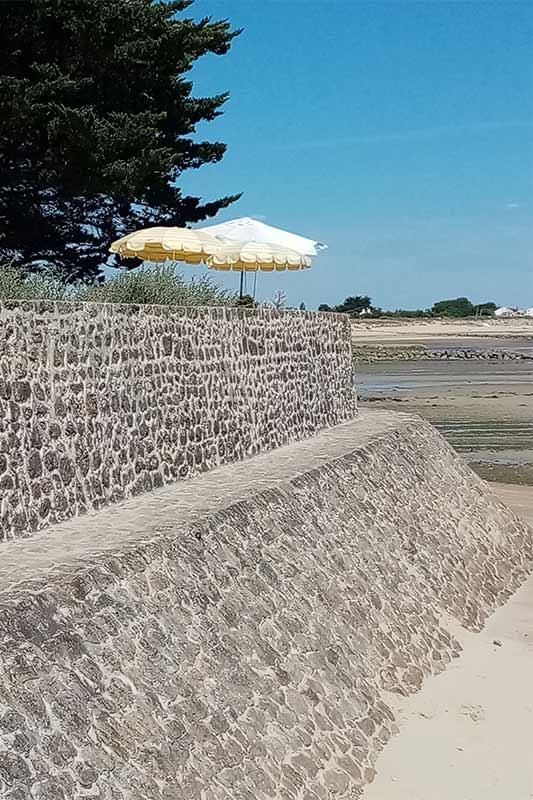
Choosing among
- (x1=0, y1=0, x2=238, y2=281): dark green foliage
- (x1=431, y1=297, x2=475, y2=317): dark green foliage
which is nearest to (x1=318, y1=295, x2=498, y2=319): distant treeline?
(x1=431, y1=297, x2=475, y2=317): dark green foliage

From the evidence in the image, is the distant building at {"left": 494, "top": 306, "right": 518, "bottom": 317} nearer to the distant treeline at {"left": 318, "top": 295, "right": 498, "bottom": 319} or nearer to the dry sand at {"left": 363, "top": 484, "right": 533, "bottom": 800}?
the distant treeline at {"left": 318, "top": 295, "right": 498, "bottom": 319}

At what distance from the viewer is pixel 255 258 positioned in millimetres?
15602

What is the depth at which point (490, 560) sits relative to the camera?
1313 cm

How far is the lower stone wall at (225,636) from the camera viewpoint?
5.43m

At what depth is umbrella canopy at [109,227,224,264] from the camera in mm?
14914

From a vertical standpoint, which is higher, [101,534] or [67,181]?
[67,181]

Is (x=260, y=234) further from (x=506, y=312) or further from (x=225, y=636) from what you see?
(x=506, y=312)

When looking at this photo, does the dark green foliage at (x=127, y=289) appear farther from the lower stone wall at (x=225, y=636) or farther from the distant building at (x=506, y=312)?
the distant building at (x=506, y=312)

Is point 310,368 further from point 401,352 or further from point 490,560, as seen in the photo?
point 401,352

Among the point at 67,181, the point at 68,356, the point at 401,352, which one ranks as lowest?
the point at 401,352

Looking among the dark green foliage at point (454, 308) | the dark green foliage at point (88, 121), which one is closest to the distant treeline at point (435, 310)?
the dark green foliage at point (454, 308)

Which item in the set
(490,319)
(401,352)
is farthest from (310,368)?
(490,319)

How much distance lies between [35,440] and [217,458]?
134 inches

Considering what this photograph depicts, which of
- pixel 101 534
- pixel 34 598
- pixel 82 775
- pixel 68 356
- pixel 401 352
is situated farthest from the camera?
pixel 401 352
